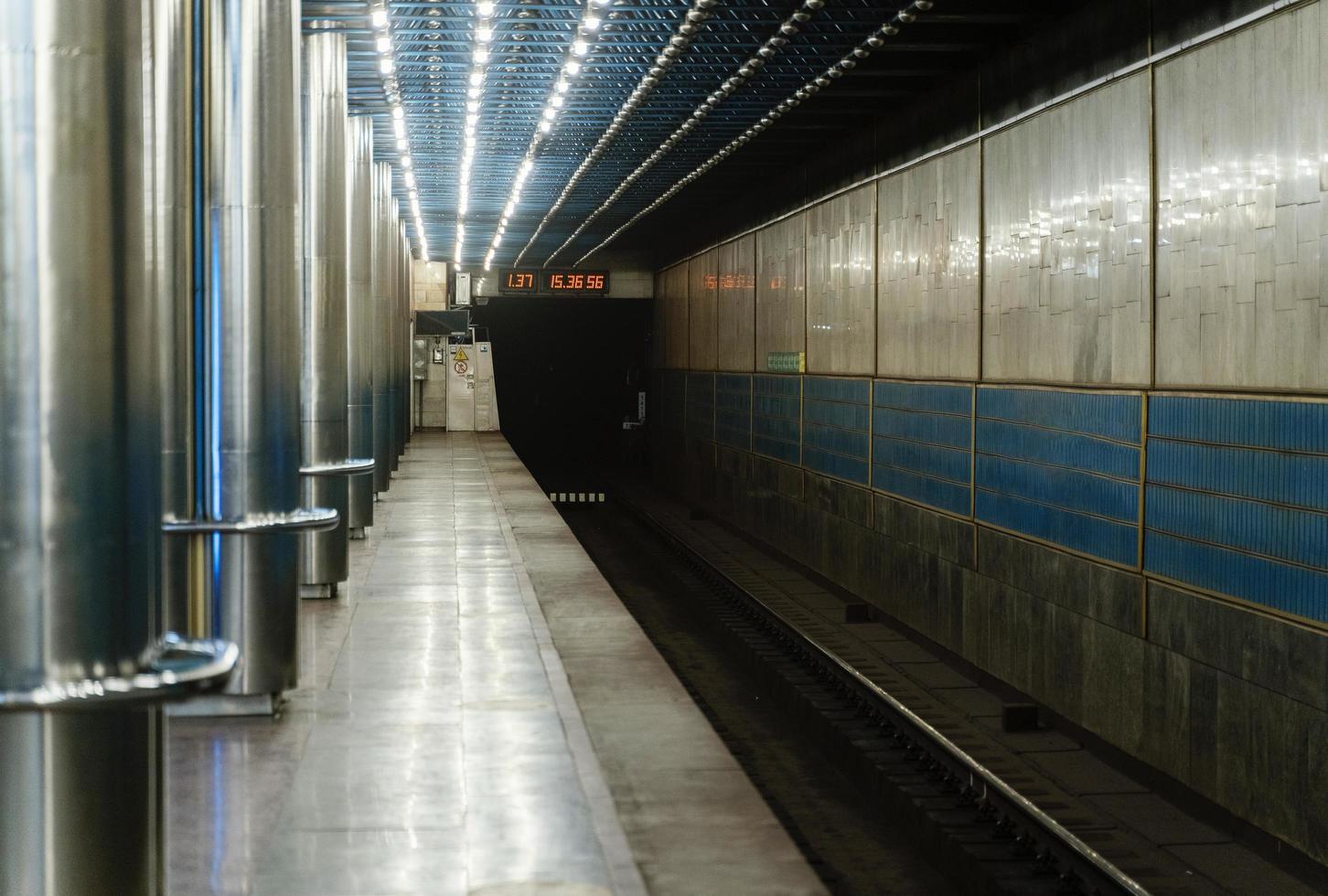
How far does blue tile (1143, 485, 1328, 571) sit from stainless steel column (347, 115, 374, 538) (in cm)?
928

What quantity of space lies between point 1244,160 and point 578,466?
127 ft

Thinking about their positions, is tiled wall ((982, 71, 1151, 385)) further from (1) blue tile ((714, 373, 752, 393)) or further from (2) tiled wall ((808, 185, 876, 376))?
(1) blue tile ((714, 373, 752, 393))

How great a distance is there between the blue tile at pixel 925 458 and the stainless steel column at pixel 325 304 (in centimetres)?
568

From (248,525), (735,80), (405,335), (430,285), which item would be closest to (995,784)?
(248,525)

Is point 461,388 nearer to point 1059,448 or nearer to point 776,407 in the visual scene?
point 776,407

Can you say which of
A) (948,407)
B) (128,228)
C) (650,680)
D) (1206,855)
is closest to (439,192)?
(948,407)

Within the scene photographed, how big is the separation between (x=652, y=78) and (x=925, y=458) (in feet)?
15.4

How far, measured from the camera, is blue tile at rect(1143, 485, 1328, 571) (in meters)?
8.56

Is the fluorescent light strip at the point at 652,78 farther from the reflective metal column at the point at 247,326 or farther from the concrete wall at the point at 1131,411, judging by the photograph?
the reflective metal column at the point at 247,326

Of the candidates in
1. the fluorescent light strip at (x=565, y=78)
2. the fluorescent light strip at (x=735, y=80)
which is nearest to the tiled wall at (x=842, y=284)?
the fluorescent light strip at (x=735, y=80)

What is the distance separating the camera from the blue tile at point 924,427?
14969 mm

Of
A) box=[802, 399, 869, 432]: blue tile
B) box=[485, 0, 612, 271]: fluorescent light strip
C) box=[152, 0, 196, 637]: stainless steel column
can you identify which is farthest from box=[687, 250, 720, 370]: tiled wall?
box=[152, 0, 196, 637]: stainless steel column

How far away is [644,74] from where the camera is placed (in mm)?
15758

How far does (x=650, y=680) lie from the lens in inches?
392
